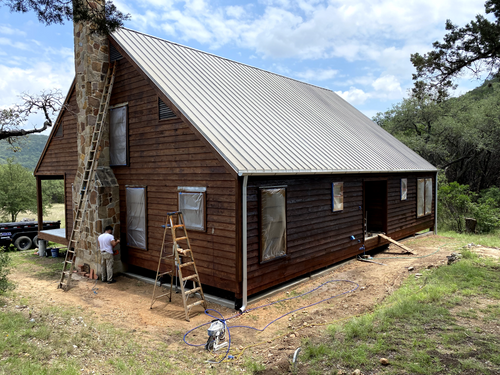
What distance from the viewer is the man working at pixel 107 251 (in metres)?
10.6

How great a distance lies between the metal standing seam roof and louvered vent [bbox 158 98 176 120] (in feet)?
1.54

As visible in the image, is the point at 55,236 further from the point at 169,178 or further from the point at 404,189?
the point at 404,189

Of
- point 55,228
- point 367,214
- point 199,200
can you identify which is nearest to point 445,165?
point 367,214

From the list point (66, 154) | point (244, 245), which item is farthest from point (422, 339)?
point (66, 154)

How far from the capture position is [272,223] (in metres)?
9.11

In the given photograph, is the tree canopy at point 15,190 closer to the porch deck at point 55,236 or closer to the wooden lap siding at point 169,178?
the porch deck at point 55,236

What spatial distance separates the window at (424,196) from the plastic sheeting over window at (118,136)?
1339 cm

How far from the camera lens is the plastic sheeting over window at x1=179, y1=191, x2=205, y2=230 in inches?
355

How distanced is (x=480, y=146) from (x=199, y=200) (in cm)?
2600

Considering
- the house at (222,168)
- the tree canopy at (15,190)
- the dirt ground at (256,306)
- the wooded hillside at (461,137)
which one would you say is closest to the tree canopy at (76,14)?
the house at (222,168)

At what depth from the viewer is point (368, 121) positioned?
1994 centimetres

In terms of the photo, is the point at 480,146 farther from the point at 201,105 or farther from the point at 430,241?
the point at 201,105

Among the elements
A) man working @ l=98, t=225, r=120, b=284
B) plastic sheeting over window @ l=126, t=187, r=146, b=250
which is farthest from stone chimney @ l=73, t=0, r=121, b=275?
plastic sheeting over window @ l=126, t=187, r=146, b=250

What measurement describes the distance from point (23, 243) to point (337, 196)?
15748 mm
